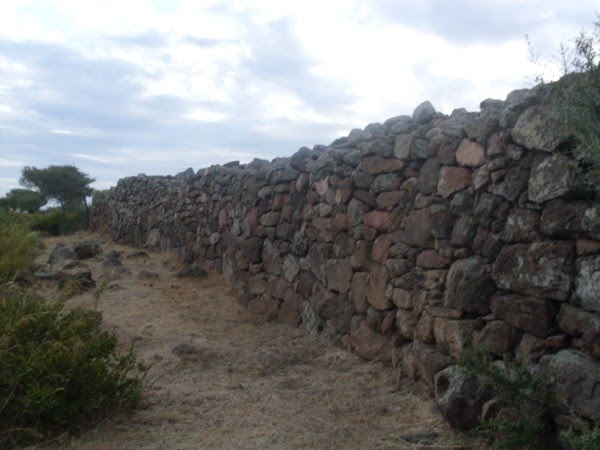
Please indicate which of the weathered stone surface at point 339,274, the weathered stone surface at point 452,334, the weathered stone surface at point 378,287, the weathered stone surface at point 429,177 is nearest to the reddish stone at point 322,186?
the weathered stone surface at point 339,274

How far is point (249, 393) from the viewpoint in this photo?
219 inches

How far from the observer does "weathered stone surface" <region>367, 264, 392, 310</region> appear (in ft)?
19.7

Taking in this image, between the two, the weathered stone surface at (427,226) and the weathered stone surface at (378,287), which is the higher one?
the weathered stone surface at (427,226)

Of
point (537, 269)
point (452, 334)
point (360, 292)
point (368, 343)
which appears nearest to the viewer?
point (537, 269)

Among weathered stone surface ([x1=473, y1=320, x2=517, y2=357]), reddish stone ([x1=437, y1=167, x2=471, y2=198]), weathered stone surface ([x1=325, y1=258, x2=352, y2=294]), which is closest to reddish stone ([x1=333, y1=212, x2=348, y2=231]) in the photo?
weathered stone surface ([x1=325, y1=258, x2=352, y2=294])

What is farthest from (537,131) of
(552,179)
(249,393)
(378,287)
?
(249,393)

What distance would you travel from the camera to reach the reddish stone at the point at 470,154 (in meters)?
4.85

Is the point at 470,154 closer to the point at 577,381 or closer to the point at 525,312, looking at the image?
the point at 525,312

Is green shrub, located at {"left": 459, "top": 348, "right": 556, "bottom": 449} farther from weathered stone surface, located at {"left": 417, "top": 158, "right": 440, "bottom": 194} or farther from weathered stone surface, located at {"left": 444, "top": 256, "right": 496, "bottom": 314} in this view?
weathered stone surface, located at {"left": 417, "top": 158, "right": 440, "bottom": 194}

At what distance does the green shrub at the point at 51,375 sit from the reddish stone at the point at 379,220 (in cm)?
231

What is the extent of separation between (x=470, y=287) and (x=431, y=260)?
63cm

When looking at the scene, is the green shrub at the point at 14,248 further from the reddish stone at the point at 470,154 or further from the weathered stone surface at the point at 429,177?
the reddish stone at the point at 470,154

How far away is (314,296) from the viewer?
7.34 metres

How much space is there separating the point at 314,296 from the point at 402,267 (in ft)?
5.91
